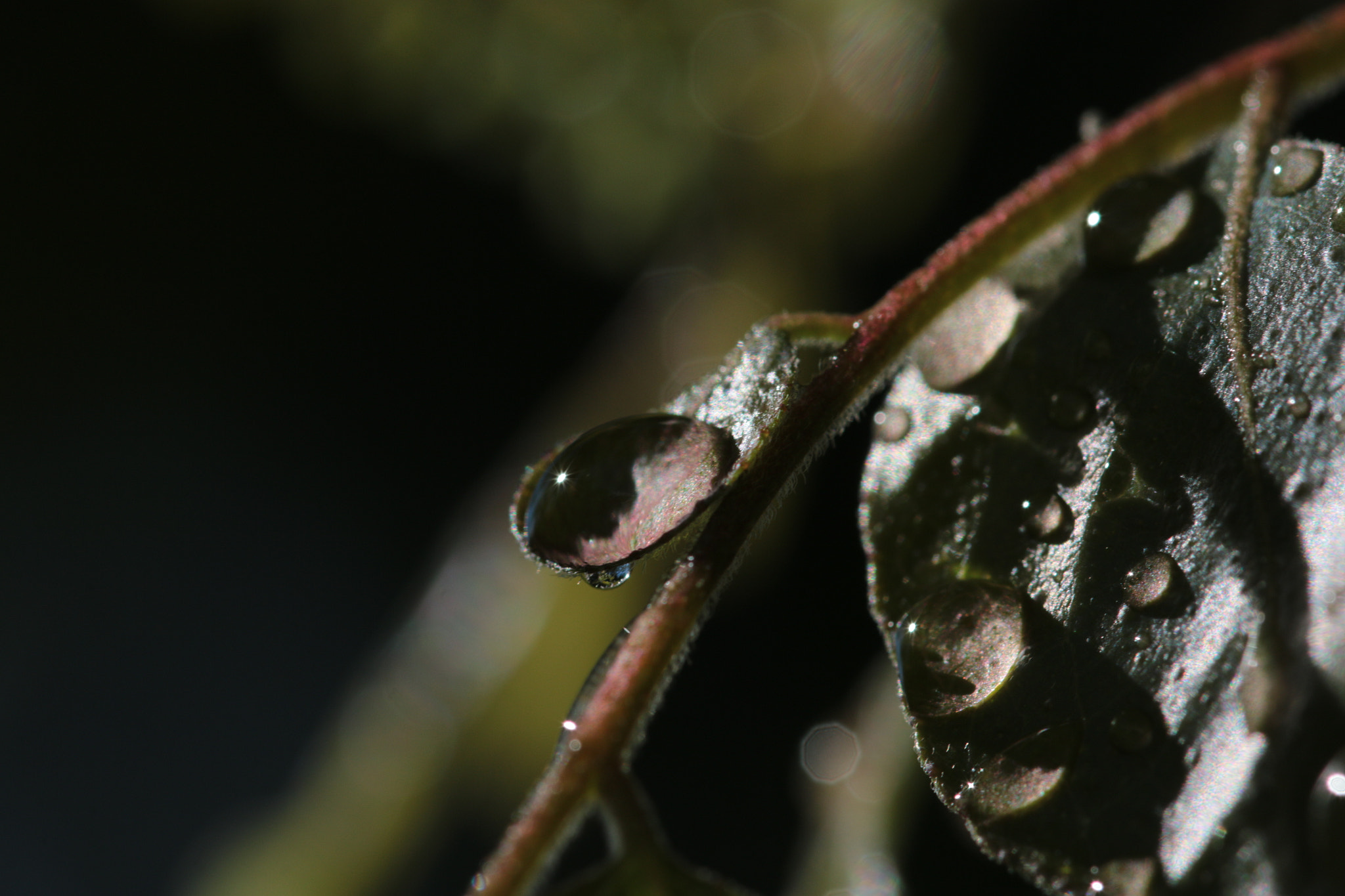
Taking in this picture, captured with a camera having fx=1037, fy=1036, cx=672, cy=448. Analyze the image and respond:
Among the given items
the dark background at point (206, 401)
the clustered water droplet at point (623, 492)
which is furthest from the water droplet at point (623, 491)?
the dark background at point (206, 401)

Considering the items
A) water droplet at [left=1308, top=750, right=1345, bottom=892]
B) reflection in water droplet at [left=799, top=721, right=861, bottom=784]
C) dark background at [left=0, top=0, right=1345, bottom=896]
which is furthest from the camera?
dark background at [left=0, top=0, right=1345, bottom=896]

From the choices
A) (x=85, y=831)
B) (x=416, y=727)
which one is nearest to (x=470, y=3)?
(x=416, y=727)

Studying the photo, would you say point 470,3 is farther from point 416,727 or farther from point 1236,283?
point 1236,283

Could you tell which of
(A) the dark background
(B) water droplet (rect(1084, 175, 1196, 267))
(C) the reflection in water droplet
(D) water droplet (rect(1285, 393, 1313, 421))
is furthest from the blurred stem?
(A) the dark background

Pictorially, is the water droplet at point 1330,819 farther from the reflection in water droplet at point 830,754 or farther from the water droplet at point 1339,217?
the reflection in water droplet at point 830,754

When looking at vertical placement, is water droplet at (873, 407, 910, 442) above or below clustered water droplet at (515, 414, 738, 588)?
above

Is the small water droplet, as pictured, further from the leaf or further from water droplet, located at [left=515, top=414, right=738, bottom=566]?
water droplet, located at [left=515, top=414, right=738, bottom=566]
